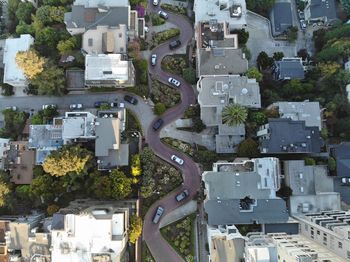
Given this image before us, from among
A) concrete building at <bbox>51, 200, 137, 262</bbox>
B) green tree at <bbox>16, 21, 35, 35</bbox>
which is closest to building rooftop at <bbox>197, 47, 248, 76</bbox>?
concrete building at <bbox>51, 200, 137, 262</bbox>

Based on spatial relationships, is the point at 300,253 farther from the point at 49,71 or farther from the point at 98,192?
the point at 49,71

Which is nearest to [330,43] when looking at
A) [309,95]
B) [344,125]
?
[309,95]

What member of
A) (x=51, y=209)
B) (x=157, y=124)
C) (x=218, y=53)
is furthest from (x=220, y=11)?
(x=51, y=209)

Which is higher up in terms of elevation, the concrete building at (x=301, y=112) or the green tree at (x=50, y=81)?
→ the green tree at (x=50, y=81)

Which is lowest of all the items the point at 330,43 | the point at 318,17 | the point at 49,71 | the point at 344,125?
the point at 344,125

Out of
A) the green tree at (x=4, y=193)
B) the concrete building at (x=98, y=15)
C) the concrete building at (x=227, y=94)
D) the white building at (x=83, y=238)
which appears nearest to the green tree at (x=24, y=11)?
the concrete building at (x=98, y=15)

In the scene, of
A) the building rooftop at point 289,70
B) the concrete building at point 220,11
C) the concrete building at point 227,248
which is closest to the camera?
the concrete building at point 227,248

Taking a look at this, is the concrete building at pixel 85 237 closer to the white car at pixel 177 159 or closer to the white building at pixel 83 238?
the white building at pixel 83 238
